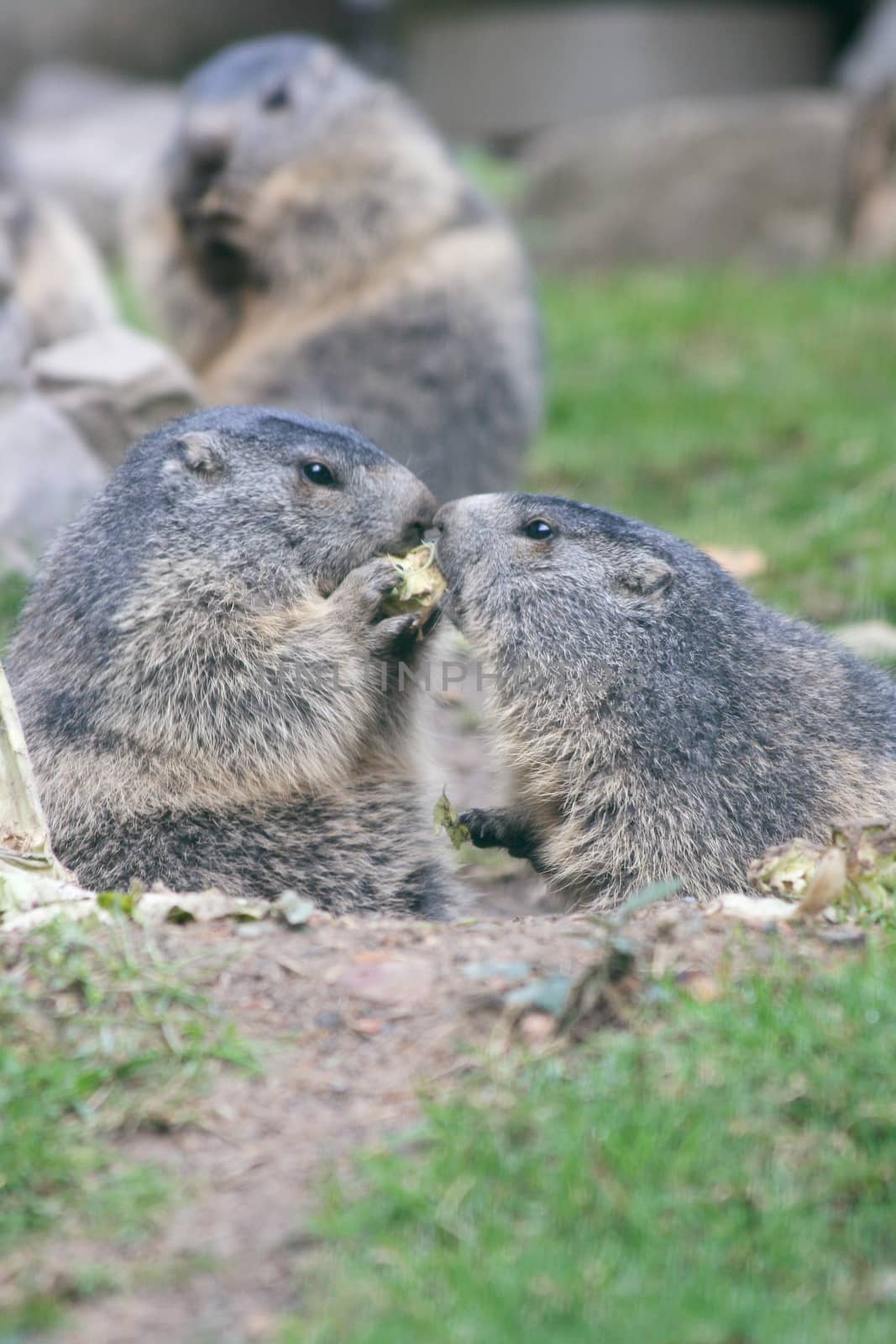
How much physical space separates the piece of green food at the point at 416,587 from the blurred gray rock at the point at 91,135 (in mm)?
14660

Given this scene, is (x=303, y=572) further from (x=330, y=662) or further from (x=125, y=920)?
(x=125, y=920)

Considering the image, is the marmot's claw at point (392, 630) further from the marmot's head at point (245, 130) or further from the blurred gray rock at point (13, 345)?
the marmot's head at point (245, 130)

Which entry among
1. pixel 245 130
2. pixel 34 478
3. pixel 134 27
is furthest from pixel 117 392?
pixel 134 27

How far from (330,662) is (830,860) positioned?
1789mm

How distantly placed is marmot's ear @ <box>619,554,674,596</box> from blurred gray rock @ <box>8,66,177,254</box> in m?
15.0

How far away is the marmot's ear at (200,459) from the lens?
18.5 feet

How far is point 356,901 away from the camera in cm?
535

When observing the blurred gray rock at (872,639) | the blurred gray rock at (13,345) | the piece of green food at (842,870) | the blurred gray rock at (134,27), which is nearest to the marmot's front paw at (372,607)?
the piece of green food at (842,870)

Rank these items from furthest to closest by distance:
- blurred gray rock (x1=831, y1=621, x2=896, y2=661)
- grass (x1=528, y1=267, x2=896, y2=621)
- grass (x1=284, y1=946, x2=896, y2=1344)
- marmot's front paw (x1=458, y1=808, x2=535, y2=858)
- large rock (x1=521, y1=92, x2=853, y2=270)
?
1. large rock (x1=521, y1=92, x2=853, y2=270)
2. grass (x1=528, y1=267, x2=896, y2=621)
3. blurred gray rock (x1=831, y1=621, x2=896, y2=661)
4. marmot's front paw (x1=458, y1=808, x2=535, y2=858)
5. grass (x1=284, y1=946, x2=896, y2=1344)

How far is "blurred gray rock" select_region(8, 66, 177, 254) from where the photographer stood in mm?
20531

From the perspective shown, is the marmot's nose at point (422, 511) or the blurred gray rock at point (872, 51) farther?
the blurred gray rock at point (872, 51)

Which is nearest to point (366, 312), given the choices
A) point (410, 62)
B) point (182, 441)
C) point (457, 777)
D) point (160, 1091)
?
point (457, 777)

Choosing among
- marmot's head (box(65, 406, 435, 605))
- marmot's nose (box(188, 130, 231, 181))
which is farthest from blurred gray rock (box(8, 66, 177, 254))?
marmot's head (box(65, 406, 435, 605))

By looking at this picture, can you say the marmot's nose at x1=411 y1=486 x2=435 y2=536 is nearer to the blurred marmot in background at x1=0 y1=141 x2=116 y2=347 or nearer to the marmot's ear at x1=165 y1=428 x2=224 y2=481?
the marmot's ear at x1=165 y1=428 x2=224 y2=481
